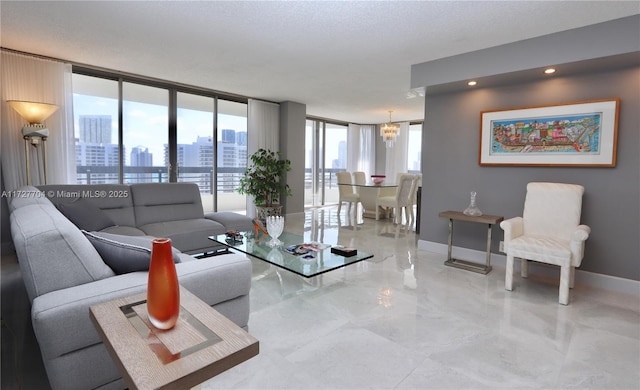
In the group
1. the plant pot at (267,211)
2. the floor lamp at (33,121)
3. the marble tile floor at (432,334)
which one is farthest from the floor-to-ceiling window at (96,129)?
the marble tile floor at (432,334)

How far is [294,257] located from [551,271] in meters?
2.68

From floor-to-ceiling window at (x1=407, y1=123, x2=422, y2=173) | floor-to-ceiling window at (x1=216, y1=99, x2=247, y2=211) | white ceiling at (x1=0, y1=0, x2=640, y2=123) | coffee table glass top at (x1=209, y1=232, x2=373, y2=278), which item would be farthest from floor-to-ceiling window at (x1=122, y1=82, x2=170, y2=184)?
floor-to-ceiling window at (x1=407, y1=123, x2=422, y2=173)

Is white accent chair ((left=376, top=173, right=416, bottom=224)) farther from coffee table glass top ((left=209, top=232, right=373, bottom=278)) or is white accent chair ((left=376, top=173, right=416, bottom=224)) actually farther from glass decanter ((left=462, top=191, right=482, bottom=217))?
coffee table glass top ((left=209, top=232, right=373, bottom=278))

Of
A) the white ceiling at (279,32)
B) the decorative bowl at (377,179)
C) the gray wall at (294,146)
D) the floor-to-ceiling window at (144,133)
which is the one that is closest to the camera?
the white ceiling at (279,32)

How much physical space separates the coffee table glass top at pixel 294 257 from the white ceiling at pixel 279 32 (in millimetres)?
2039

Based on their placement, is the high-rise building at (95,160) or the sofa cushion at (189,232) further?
the high-rise building at (95,160)

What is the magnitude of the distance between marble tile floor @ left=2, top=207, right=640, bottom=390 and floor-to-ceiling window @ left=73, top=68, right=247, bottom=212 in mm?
2143

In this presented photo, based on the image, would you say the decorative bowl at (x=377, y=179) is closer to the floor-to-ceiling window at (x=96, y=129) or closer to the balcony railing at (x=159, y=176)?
the balcony railing at (x=159, y=176)

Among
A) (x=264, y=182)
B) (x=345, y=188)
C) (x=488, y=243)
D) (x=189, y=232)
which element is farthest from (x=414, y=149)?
(x=189, y=232)

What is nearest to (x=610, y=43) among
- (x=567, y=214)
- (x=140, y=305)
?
(x=567, y=214)

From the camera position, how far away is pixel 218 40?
137 inches

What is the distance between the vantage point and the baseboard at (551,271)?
3.08 m

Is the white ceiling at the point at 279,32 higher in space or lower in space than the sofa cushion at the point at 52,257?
higher

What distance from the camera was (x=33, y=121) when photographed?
148 inches
